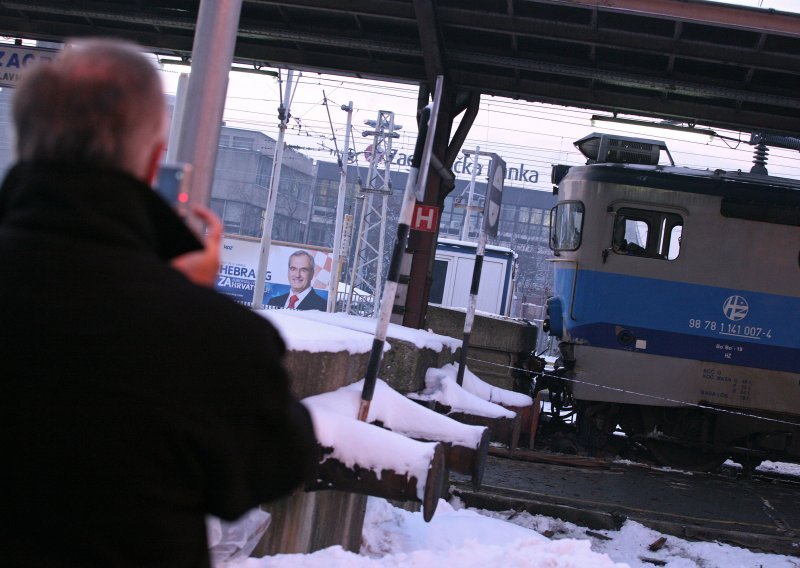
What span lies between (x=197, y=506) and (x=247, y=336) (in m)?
0.30

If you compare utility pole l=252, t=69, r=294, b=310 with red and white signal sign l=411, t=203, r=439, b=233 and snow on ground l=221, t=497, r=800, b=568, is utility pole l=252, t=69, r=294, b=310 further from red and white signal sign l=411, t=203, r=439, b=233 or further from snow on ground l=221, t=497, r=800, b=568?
snow on ground l=221, t=497, r=800, b=568

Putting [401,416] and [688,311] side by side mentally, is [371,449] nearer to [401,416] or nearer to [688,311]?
[401,416]

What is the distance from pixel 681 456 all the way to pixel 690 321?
1905 mm

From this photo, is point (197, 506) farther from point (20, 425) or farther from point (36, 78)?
point (36, 78)

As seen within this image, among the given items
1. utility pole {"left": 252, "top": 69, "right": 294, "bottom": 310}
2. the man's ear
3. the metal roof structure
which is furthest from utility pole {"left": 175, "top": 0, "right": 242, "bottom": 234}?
utility pole {"left": 252, "top": 69, "right": 294, "bottom": 310}

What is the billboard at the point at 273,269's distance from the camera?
42.1 m

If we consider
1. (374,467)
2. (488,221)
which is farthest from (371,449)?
(488,221)

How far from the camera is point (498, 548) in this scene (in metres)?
5.66

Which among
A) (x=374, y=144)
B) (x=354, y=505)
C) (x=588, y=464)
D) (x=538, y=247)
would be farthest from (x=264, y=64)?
(x=538, y=247)

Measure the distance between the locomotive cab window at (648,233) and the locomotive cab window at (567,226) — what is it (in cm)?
52

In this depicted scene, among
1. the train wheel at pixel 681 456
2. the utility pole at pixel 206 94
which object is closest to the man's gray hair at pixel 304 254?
the train wheel at pixel 681 456

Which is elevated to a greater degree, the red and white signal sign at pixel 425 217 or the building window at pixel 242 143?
the building window at pixel 242 143

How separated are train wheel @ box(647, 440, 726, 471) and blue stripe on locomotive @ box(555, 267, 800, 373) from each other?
1341mm

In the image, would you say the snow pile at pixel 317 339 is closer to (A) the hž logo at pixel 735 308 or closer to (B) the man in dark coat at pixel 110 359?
(B) the man in dark coat at pixel 110 359
